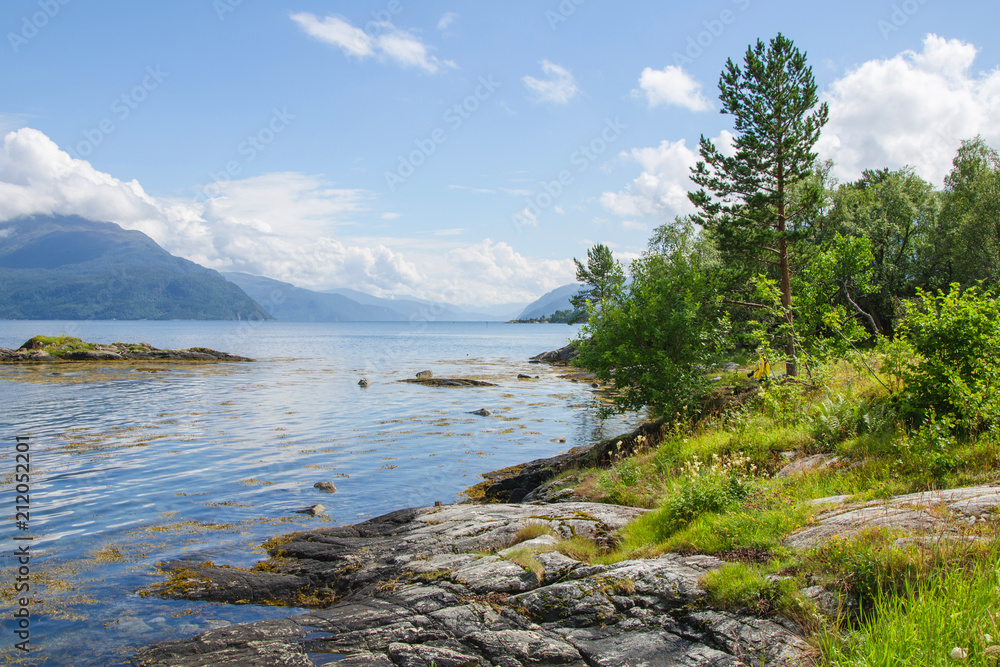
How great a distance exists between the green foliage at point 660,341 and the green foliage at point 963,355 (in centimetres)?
970

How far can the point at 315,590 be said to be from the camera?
1064cm

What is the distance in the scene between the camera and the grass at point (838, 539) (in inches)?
187

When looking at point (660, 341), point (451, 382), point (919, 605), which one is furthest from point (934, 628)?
point (451, 382)

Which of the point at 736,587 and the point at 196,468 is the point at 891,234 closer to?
the point at 736,587

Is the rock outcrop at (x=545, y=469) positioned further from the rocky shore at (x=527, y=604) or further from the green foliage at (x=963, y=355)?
the green foliage at (x=963, y=355)

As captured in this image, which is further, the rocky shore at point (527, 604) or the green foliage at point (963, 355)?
the green foliage at point (963, 355)

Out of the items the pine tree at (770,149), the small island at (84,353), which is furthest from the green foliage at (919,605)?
the small island at (84,353)

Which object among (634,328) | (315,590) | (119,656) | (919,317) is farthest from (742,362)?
(119,656)

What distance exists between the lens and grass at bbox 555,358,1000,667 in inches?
187

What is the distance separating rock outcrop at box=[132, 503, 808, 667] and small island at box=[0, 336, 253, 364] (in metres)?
69.9

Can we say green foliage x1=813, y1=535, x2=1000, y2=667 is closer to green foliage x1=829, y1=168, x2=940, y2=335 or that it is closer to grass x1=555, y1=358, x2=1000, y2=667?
grass x1=555, y1=358, x2=1000, y2=667

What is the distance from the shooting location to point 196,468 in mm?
20297

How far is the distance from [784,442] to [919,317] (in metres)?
4.16

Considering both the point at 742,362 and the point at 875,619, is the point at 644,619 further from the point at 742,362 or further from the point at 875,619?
the point at 742,362
